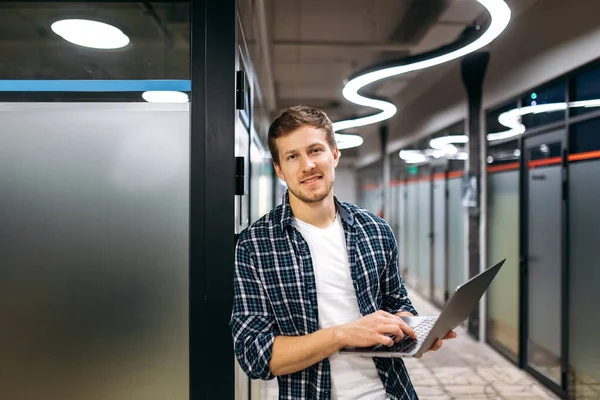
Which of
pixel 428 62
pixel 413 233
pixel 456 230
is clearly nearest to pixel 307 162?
pixel 428 62

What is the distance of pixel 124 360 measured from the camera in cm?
169

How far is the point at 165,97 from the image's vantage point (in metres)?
1.66

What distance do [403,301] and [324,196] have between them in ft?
1.45

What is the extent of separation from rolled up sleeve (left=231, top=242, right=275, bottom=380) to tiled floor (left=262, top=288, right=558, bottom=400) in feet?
8.34

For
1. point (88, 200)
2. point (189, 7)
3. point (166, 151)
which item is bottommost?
point (88, 200)

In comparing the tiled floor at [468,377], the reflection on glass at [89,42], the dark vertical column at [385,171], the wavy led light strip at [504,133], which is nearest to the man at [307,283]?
the reflection on glass at [89,42]

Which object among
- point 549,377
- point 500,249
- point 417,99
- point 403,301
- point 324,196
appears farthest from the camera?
point 417,99

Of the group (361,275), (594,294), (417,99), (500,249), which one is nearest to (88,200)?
(361,275)

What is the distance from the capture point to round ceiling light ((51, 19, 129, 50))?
67.0 inches

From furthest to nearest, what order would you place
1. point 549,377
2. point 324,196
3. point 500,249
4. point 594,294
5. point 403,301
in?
point 500,249 → point 549,377 → point 594,294 → point 403,301 → point 324,196

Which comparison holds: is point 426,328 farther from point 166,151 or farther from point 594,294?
point 594,294

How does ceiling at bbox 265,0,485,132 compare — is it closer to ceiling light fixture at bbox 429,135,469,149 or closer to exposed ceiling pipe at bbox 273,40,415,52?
exposed ceiling pipe at bbox 273,40,415,52

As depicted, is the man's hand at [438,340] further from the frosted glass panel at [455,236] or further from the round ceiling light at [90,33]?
the frosted glass panel at [455,236]

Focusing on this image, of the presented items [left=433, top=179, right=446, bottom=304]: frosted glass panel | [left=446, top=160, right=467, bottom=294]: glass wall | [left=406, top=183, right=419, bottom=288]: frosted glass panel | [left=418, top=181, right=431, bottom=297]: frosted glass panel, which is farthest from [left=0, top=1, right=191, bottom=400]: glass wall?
[left=406, top=183, right=419, bottom=288]: frosted glass panel
